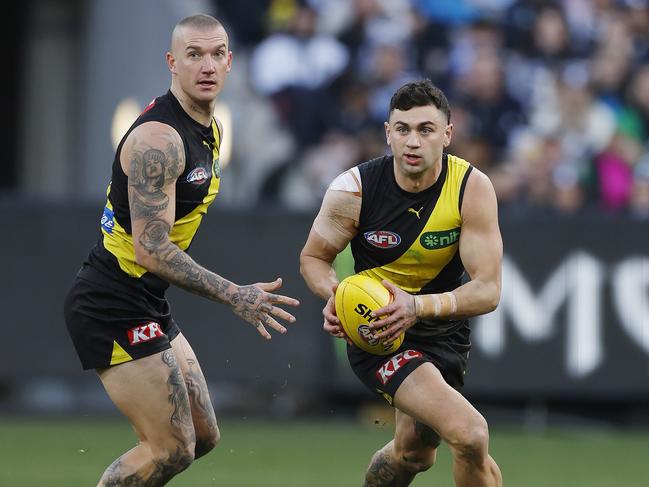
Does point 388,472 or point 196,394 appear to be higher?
point 196,394

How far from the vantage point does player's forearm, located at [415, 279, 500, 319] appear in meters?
7.82

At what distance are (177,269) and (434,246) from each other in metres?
1.54

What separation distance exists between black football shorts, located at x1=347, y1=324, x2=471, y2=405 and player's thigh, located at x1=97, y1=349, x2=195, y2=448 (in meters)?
1.12

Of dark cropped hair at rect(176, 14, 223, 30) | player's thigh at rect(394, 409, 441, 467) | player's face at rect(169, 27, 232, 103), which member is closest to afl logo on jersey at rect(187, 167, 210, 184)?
player's face at rect(169, 27, 232, 103)

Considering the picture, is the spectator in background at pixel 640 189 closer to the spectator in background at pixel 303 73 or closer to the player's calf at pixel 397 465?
the spectator in background at pixel 303 73

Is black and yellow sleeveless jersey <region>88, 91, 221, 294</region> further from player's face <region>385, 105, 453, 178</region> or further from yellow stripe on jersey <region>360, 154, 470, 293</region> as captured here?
yellow stripe on jersey <region>360, 154, 470, 293</region>

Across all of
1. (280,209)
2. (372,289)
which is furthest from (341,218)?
(280,209)

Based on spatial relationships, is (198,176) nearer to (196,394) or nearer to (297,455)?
(196,394)

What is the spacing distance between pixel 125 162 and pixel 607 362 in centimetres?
752

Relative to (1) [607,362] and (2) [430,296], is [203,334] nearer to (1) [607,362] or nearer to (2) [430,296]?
(1) [607,362]

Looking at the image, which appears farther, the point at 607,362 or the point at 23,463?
the point at 607,362

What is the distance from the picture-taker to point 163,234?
292 inches

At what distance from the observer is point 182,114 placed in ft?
25.3

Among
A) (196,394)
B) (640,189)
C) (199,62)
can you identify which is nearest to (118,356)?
(196,394)
